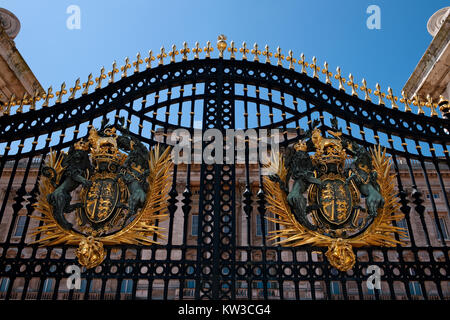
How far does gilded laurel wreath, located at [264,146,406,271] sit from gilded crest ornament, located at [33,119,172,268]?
76.6 inches

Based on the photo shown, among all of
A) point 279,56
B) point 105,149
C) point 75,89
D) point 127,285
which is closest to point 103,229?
point 105,149

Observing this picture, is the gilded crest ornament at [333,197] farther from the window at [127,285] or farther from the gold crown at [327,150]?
the window at [127,285]

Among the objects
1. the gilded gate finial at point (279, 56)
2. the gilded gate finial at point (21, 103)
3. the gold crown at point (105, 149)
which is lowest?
the gold crown at point (105, 149)

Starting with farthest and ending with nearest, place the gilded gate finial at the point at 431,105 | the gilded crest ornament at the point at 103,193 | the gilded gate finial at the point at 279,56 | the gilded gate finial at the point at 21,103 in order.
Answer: the gilded gate finial at the point at 279,56 < the gilded gate finial at the point at 431,105 < the gilded gate finial at the point at 21,103 < the gilded crest ornament at the point at 103,193

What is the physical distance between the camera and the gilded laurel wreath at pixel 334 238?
6.28 m

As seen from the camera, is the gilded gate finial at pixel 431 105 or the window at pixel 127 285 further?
the window at pixel 127 285

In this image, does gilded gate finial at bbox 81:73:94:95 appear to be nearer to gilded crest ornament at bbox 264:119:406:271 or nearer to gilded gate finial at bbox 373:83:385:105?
gilded crest ornament at bbox 264:119:406:271

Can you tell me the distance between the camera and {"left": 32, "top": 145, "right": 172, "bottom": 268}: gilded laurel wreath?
626 cm

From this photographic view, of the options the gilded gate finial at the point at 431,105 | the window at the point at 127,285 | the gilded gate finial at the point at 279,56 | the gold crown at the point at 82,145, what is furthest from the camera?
the window at the point at 127,285

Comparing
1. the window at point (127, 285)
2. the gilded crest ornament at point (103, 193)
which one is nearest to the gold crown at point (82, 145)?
the gilded crest ornament at point (103, 193)

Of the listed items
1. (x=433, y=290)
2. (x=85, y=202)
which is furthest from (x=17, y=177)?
(x=433, y=290)

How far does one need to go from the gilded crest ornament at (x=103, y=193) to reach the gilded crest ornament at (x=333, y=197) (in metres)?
2.03

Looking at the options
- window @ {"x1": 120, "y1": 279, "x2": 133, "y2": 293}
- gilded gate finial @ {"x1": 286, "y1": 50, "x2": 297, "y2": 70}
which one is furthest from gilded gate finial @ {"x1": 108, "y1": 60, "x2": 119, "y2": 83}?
window @ {"x1": 120, "y1": 279, "x2": 133, "y2": 293}
